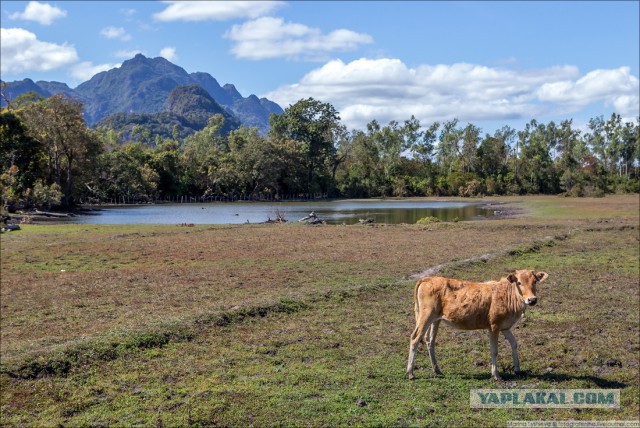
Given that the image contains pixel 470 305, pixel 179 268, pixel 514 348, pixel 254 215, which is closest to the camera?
pixel 470 305

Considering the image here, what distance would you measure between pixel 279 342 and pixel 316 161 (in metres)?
113

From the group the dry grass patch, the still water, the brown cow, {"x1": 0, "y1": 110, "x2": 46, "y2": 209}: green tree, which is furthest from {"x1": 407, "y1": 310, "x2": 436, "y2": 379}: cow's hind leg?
{"x1": 0, "y1": 110, "x2": 46, "y2": 209}: green tree

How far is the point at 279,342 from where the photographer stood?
11867mm

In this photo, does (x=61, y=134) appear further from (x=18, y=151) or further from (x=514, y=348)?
(x=514, y=348)

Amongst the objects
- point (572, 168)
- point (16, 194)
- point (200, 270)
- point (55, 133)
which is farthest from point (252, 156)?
point (200, 270)

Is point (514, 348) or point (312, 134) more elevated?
point (312, 134)

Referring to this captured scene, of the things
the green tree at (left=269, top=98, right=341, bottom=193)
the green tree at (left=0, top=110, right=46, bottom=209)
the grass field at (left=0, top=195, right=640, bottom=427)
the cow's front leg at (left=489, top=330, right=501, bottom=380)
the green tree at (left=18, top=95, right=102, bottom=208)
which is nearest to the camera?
the cow's front leg at (left=489, top=330, right=501, bottom=380)

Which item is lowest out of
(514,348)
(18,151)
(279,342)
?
(279,342)

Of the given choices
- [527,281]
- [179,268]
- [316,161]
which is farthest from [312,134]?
[527,281]

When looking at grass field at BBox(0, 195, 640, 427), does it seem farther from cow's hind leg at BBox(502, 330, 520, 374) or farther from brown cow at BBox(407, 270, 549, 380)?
brown cow at BBox(407, 270, 549, 380)

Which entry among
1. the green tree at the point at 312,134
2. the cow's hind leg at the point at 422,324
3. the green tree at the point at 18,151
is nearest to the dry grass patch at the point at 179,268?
the cow's hind leg at the point at 422,324

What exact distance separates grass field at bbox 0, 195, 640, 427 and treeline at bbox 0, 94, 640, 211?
5581 cm

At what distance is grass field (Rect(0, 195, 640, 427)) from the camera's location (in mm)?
8391

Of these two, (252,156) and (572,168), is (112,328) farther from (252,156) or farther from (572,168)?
(572,168)
